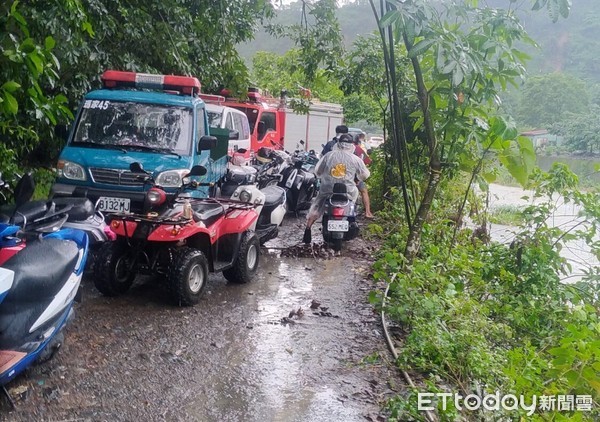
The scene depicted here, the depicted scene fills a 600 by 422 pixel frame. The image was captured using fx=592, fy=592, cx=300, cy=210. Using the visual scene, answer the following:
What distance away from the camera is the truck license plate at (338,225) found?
8.69 metres

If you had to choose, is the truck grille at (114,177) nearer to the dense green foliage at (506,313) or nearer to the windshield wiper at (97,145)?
the windshield wiper at (97,145)

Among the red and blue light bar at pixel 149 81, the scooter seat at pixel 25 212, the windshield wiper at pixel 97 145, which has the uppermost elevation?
the red and blue light bar at pixel 149 81

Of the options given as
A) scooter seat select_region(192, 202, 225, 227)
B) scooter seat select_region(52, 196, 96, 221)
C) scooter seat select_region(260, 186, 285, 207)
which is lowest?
scooter seat select_region(260, 186, 285, 207)

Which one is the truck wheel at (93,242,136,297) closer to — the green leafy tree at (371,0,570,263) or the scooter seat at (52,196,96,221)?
the scooter seat at (52,196,96,221)

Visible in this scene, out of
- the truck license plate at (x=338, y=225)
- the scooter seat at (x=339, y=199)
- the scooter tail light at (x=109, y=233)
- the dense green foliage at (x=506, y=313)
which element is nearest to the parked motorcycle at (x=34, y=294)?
the scooter tail light at (x=109, y=233)

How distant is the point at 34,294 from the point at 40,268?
0.16 metres

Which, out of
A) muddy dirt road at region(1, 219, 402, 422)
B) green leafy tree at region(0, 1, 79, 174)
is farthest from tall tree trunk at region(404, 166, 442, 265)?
green leafy tree at region(0, 1, 79, 174)

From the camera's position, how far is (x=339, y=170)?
9.06m

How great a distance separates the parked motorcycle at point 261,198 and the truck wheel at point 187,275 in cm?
160

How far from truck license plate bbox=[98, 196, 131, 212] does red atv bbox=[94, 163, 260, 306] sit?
431 mm

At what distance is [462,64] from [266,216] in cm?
481

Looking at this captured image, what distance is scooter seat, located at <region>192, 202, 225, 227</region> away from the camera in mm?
6031

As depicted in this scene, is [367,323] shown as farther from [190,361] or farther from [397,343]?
[190,361]

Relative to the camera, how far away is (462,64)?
431cm
